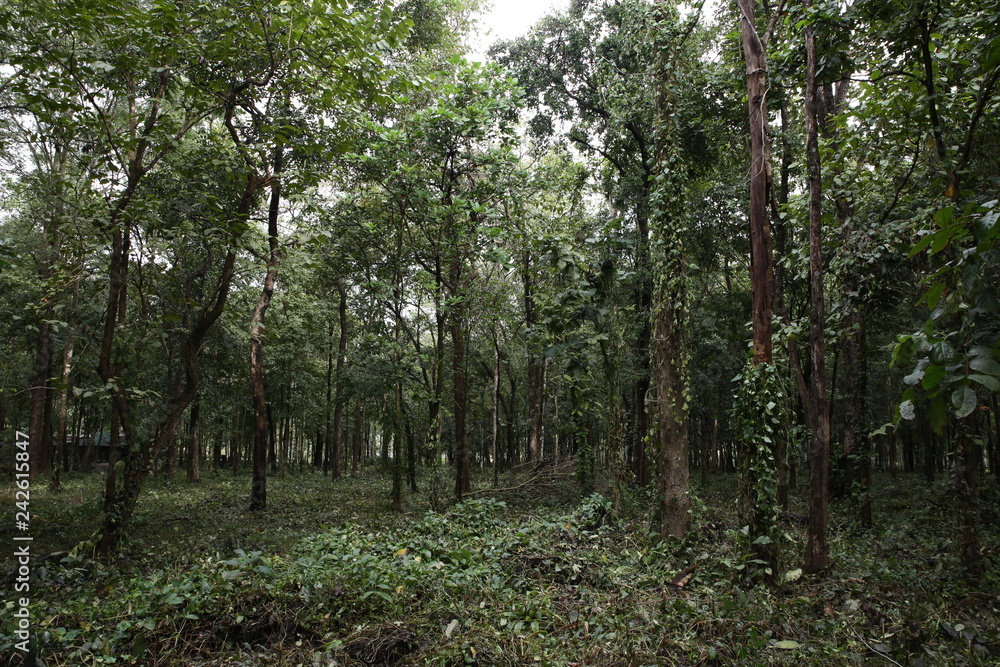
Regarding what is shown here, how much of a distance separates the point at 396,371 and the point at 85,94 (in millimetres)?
6536

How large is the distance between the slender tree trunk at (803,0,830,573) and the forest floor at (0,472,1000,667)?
1.33ft

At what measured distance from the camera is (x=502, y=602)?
5238mm

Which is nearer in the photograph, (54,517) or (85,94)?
(85,94)

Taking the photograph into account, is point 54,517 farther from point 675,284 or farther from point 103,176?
point 675,284

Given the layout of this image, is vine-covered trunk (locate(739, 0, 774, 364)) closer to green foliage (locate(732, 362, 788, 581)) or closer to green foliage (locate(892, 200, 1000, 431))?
green foliage (locate(732, 362, 788, 581))

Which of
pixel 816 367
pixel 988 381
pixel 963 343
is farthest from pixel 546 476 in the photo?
pixel 988 381

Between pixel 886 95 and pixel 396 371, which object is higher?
pixel 886 95

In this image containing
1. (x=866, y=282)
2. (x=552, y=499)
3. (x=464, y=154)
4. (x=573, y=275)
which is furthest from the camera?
(x=552, y=499)

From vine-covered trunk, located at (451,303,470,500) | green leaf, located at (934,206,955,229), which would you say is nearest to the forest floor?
vine-covered trunk, located at (451,303,470,500)

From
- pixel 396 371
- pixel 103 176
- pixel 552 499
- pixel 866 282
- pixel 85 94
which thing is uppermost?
pixel 85 94

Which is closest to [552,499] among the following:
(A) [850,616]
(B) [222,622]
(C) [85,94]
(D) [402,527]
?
(D) [402,527]

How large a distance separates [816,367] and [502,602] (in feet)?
13.9

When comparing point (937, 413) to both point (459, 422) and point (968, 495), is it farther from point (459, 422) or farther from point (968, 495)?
point (459, 422)

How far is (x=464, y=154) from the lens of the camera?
35.0 feet
